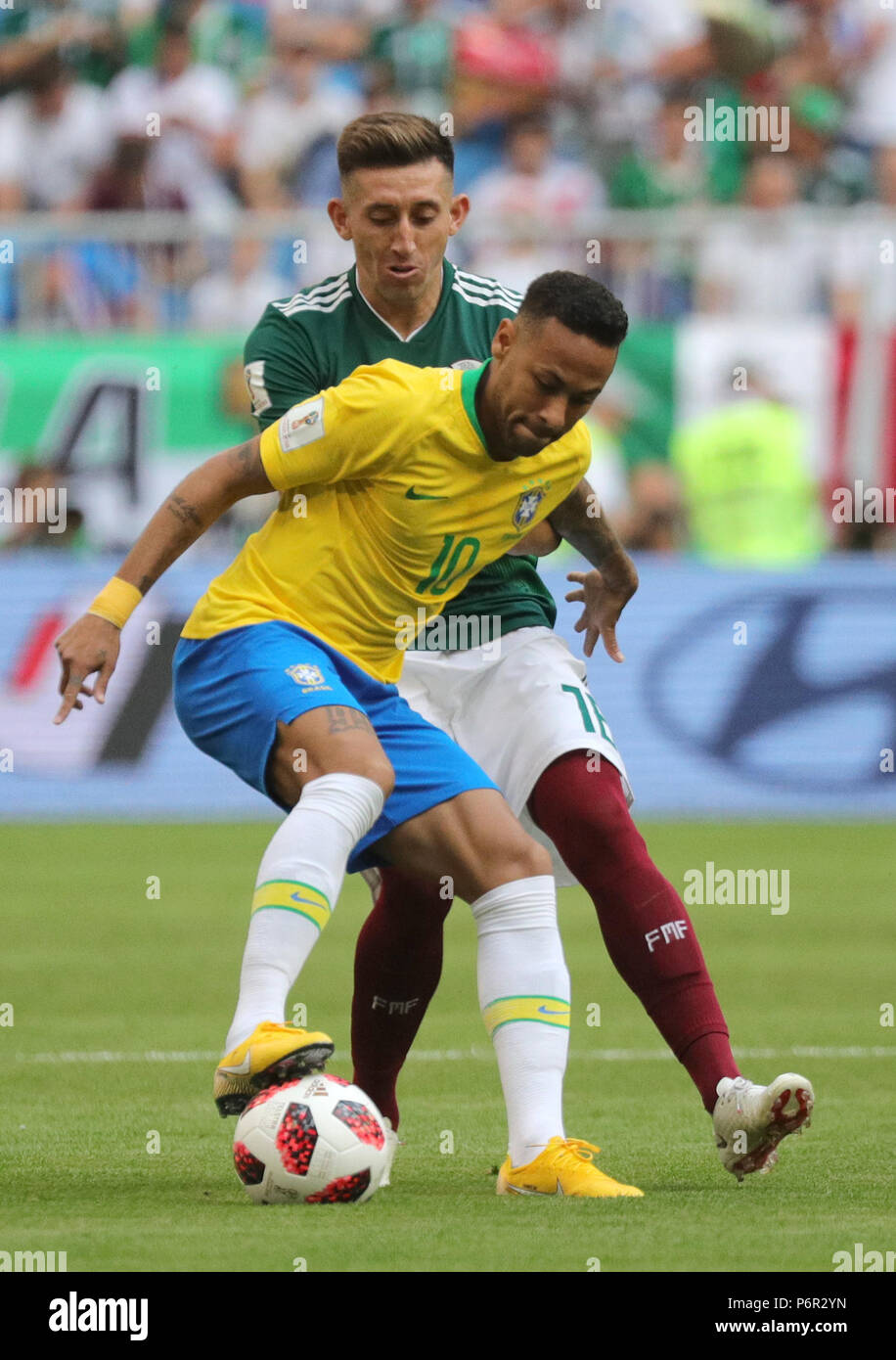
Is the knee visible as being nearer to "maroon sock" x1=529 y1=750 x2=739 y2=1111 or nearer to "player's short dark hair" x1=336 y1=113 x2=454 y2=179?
"maroon sock" x1=529 y1=750 x2=739 y2=1111

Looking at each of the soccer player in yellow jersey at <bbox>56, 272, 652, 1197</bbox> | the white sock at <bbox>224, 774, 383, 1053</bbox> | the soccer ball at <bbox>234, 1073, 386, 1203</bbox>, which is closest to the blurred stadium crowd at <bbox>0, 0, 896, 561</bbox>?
the soccer player in yellow jersey at <bbox>56, 272, 652, 1197</bbox>

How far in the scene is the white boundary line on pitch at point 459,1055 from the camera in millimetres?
7090

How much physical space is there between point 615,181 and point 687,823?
5437mm

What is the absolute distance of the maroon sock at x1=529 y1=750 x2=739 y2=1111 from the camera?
5.36m

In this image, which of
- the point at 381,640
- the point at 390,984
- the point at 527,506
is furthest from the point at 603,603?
the point at 390,984

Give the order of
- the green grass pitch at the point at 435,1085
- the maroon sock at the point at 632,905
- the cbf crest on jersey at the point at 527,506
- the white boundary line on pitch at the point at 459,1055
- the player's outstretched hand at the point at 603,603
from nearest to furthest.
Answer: the green grass pitch at the point at 435,1085 < the cbf crest on jersey at the point at 527,506 < the maroon sock at the point at 632,905 < the player's outstretched hand at the point at 603,603 < the white boundary line on pitch at the point at 459,1055

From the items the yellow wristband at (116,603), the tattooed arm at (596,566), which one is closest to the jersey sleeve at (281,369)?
the tattooed arm at (596,566)

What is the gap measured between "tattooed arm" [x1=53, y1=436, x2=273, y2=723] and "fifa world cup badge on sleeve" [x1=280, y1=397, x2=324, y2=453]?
3.0 inches

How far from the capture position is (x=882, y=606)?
46.0 feet

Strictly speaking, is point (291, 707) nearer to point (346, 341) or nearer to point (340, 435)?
point (340, 435)

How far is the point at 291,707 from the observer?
16.0 ft

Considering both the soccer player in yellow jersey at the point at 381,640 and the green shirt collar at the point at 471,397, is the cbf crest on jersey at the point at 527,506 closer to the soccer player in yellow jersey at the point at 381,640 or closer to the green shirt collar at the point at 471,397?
the soccer player in yellow jersey at the point at 381,640

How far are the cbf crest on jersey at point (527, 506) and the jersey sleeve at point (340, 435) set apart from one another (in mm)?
348

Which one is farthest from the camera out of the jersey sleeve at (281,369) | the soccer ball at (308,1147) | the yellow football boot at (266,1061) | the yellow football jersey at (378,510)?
the jersey sleeve at (281,369)
